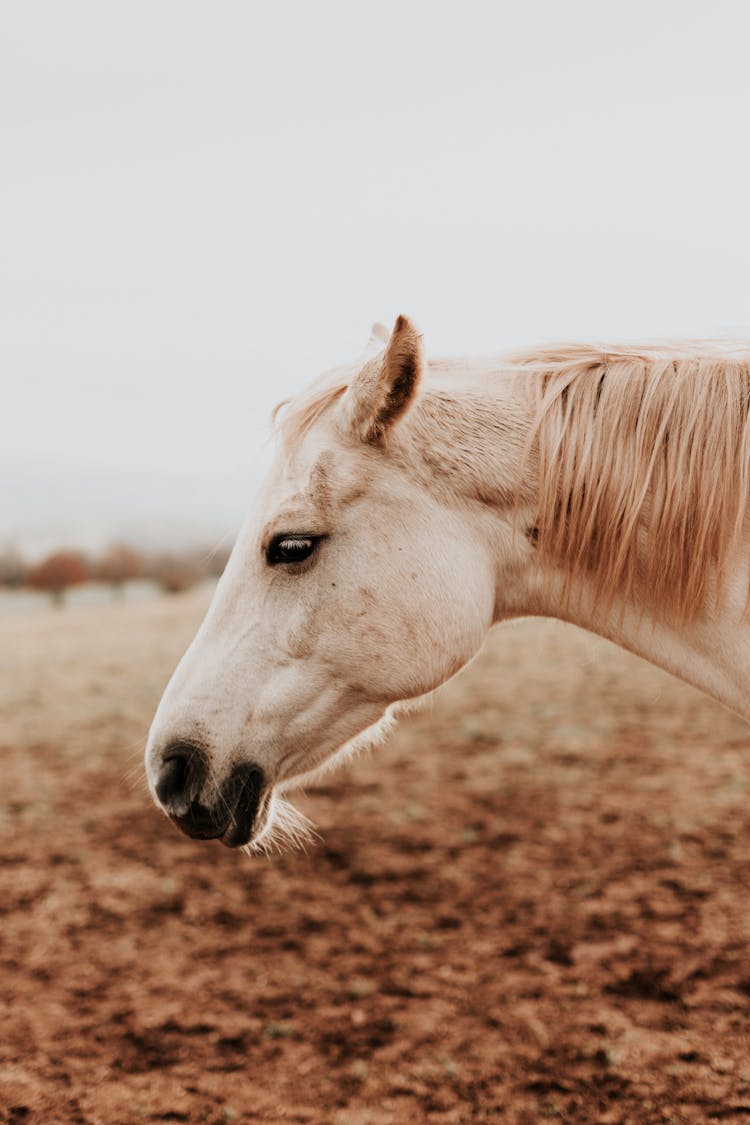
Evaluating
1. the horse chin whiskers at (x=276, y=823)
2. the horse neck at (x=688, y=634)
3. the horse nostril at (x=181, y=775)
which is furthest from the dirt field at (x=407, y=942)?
the horse nostril at (x=181, y=775)

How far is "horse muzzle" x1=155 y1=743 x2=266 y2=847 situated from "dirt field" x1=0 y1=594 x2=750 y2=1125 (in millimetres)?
1537

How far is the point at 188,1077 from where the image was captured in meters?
3.99

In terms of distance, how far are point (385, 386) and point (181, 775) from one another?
3.87 feet

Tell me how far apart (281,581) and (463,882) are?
406 centimetres

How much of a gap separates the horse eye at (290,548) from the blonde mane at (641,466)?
0.98 feet

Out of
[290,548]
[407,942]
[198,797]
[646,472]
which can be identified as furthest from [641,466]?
[407,942]

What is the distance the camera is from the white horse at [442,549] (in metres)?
2.34

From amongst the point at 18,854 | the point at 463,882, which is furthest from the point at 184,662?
Answer: the point at 18,854

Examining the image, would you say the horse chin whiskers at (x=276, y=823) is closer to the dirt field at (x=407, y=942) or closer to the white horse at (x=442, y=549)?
the white horse at (x=442, y=549)

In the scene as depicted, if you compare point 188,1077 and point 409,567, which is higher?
point 409,567

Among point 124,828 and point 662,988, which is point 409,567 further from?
point 124,828

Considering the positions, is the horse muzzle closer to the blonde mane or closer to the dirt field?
the blonde mane

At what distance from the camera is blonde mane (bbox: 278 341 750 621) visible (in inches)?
91.1

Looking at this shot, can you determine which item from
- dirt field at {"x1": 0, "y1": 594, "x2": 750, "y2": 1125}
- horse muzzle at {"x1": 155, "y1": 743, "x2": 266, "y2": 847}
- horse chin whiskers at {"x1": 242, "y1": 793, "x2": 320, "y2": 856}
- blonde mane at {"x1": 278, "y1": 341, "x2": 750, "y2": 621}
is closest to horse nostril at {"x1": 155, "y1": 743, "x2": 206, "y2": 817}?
horse muzzle at {"x1": 155, "y1": 743, "x2": 266, "y2": 847}
